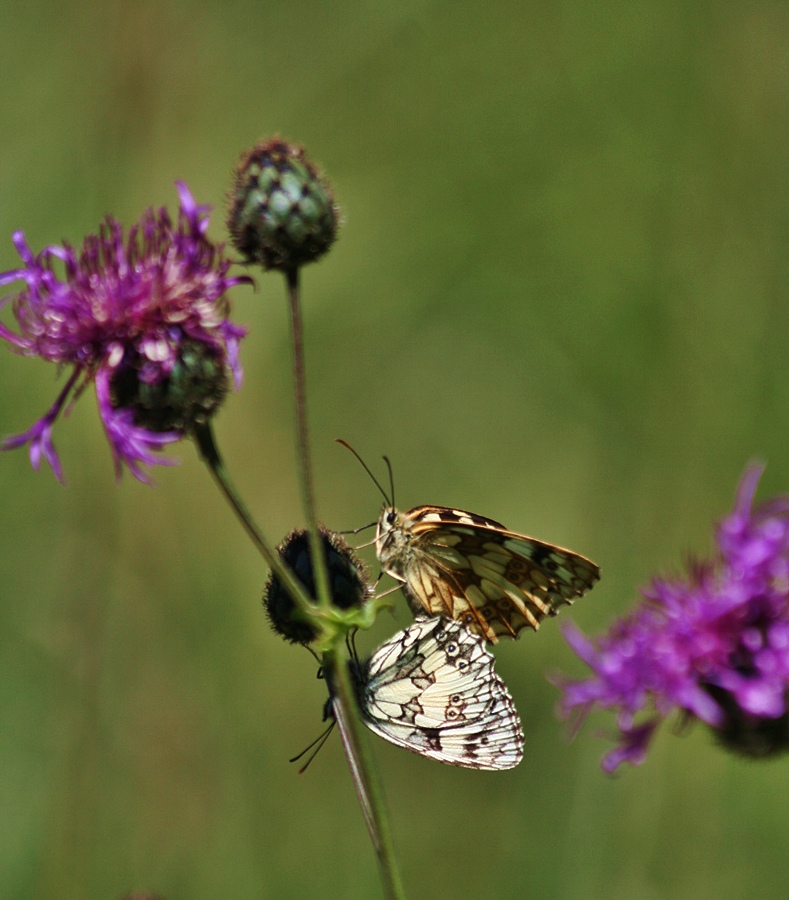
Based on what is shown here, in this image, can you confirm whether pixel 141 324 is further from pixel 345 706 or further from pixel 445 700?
Result: pixel 445 700

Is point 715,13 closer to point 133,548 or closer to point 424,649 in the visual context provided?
point 133,548

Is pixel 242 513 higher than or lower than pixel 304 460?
lower

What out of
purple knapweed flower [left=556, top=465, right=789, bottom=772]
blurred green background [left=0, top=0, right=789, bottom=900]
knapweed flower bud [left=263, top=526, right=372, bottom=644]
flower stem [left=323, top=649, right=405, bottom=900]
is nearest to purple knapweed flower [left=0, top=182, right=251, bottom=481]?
knapweed flower bud [left=263, top=526, right=372, bottom=644]

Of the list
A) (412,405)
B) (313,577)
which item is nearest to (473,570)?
(313,577)

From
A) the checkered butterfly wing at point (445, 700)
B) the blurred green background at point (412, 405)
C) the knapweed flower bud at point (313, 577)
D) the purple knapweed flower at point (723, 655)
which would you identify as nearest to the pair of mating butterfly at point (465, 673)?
the checkered butterfly wing at point (445, 700)

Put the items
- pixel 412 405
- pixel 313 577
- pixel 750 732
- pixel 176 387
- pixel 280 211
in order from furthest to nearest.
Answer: pixel 412 405 < pixel 313 577 < pixel 280 211 < pixel 176 387 < pixel 750 732

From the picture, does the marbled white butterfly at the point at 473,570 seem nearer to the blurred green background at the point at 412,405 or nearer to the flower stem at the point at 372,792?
the flower stem at the point at 372,792

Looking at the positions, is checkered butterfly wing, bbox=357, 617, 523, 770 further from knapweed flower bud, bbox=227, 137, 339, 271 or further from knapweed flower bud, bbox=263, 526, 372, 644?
knapweed flower bud, bbox=227, 137, 339, 271
